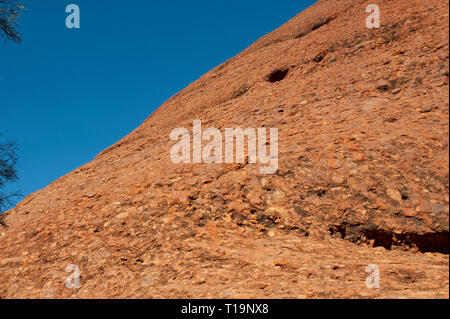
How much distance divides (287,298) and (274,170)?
2505mm

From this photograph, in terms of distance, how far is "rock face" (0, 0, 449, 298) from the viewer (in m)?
4.50

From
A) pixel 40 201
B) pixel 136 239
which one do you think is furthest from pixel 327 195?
pixel 40 201

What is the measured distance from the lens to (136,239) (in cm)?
543

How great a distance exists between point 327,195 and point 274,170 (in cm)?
102

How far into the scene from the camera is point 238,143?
750 cm

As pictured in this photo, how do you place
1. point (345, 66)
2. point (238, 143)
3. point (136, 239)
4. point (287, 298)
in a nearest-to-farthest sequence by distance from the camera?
1. point (287, 298)
2. point (136, 239)
3. point (238, 143)
4. point (345, 66)

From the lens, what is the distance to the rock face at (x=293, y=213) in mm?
4496

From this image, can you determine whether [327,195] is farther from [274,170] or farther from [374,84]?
[374,84]

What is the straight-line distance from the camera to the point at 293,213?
5.45m

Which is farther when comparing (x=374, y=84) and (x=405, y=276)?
(x=374, y=84)

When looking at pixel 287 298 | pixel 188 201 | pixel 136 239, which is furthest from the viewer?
pixel 188 201
